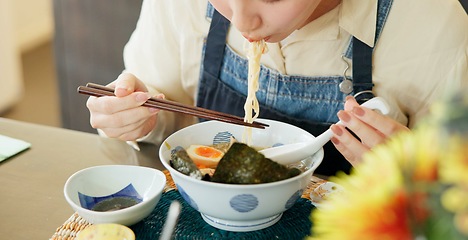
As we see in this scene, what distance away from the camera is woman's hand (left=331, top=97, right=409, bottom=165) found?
1253 millimetres

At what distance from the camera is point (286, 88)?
1601 mm

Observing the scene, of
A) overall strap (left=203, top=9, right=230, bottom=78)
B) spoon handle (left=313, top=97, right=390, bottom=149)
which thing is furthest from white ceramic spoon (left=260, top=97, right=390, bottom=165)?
overall strap (left=203, top=9, right=230, bottom=78)

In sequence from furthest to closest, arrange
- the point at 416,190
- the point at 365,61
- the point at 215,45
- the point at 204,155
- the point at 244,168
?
the point at 215,45
the point at 365,61
the point at 204,155
the point at 244,168
the point at 416,190

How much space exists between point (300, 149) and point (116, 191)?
368 millimetres

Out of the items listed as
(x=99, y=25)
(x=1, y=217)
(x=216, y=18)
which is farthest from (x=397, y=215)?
(x=99, y=25)

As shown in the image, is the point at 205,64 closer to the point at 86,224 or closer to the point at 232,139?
the point at 232,139

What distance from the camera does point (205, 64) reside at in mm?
1685

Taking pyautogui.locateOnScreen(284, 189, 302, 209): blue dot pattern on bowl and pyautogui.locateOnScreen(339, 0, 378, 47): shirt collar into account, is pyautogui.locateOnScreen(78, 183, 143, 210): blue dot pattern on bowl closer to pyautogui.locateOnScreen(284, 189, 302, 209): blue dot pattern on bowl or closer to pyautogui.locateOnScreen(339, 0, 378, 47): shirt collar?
pyautogui.locateOnScreen(284, 189, 302, 209): blue dot pattern on bowl

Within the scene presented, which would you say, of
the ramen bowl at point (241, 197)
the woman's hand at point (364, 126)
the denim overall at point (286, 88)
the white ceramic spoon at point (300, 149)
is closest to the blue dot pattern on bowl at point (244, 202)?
the ramen bowl at point (241, 197)

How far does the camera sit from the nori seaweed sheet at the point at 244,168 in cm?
108

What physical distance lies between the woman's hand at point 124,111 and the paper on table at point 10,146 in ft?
0.65

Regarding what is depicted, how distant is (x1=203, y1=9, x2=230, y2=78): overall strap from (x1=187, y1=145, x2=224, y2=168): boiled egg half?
39 centimetres

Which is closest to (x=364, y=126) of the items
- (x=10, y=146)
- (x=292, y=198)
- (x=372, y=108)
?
(x=372, y=108)

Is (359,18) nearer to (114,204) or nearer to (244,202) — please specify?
(244,202)
